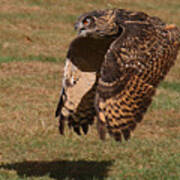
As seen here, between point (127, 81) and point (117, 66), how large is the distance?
9.0 inches

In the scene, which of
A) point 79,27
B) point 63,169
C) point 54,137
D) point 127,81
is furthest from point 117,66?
point 54,137

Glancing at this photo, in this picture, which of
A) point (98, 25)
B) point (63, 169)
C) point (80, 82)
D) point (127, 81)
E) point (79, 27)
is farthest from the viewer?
point (63, 169)

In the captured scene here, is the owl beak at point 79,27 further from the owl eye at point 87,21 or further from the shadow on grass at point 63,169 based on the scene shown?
the shadow on grass at point 63,169

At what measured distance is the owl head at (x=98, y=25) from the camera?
21.0 feet

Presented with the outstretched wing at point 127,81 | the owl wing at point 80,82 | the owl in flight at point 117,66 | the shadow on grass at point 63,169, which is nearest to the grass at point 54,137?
the shadow on grass at point 63,169

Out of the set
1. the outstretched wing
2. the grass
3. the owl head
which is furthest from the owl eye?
the grass

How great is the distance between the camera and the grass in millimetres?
7977

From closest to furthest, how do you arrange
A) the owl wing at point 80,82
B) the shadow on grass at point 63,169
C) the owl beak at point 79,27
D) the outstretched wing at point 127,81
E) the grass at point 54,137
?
the outstretched wing at point 127,81 < the owl beak at point 79,27 < the owl wing at point 80,82 < the shadow on grass at point 63,169 < the grass at point 54,137

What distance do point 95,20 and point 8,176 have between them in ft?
8.35

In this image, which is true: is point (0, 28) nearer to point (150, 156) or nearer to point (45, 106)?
point (45, 106)

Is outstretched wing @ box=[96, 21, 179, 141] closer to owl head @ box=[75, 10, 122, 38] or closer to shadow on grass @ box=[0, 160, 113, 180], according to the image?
owl head @ box=[75, 10, 122, 38]

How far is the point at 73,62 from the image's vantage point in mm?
6945

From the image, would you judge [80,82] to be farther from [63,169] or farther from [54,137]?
[54,137]

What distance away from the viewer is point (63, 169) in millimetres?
7977
